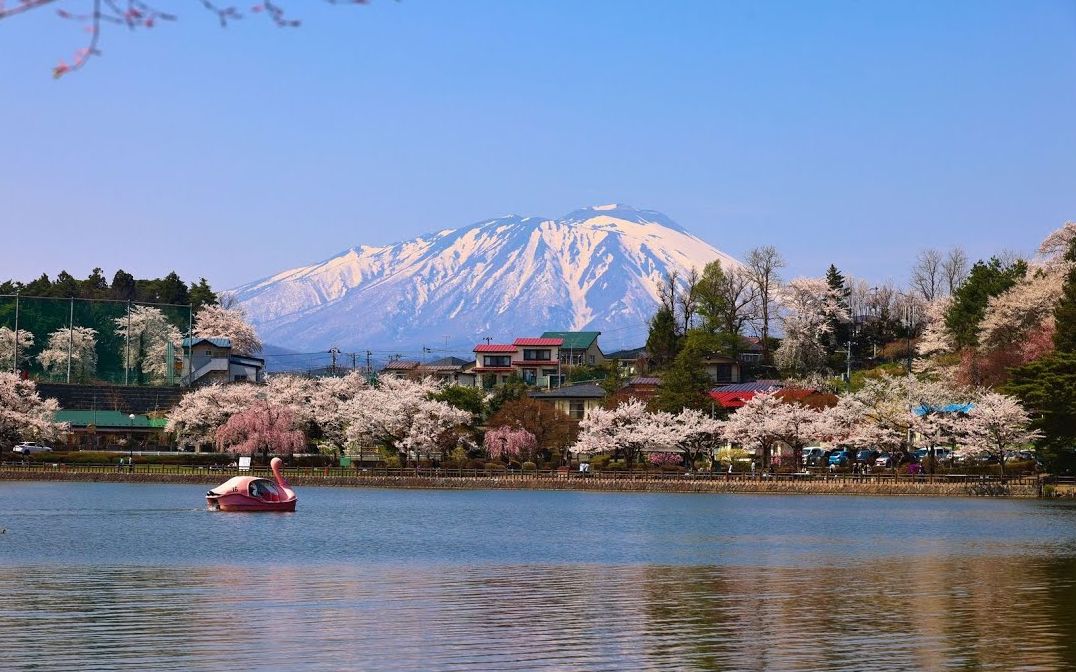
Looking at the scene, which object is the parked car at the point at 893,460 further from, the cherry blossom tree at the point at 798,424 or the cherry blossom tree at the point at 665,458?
the cherry blossom tree at the point at 665,458

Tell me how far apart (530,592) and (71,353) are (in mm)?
84998

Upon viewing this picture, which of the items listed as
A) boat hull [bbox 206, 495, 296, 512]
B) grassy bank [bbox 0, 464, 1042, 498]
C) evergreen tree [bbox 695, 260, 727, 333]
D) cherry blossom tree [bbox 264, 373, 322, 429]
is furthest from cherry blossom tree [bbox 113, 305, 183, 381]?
boat hull [bbox 206, 495, 296, 512]

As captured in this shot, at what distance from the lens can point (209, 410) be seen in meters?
81.1

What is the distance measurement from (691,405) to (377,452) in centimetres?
1894

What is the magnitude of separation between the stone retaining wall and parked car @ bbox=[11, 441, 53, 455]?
10702 mm

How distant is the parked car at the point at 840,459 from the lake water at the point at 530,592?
2835 centimetres

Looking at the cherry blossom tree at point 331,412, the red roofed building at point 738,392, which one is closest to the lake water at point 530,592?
the cherry blossom tree at point 331,412

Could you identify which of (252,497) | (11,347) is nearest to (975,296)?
(252,497)

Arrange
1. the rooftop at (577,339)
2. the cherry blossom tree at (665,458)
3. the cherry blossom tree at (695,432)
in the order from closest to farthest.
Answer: the cherry blossom tree at (695,432) < the cherry blossom tree at (665,458) < the rooftop at (577,339)

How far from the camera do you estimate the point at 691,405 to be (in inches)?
2992

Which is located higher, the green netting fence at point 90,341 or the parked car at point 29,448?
the green netting fence at point 90,341

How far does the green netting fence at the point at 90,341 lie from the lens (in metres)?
102

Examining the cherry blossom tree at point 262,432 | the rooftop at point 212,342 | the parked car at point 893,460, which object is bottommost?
the parked car at point 893,460

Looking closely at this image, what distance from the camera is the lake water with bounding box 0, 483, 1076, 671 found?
56.5 ft
